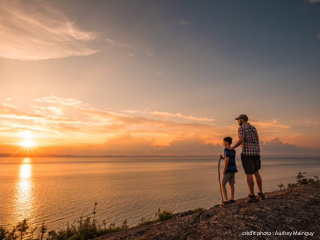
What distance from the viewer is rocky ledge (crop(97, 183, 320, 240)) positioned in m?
4.87

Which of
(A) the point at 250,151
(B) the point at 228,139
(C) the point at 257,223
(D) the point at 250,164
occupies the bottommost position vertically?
(C) the point at 257,223

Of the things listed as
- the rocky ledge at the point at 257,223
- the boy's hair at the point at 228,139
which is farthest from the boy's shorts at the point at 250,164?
the rocky ledge at the point at 257,223

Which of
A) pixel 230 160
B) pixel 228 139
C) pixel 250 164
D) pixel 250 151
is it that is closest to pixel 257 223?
pixel 250 164

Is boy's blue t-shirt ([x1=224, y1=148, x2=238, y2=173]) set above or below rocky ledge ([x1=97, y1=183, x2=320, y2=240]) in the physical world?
above

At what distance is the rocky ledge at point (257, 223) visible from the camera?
487cm

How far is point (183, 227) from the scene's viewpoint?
6023mm

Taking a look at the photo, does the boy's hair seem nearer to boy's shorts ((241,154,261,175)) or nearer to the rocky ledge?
boy's shorts ((241,154,261,175))

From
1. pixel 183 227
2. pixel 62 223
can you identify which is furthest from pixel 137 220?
pixel 183 227

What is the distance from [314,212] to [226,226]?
2.93 m

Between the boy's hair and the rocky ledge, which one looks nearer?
the rocky ledge

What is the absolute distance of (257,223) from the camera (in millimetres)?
5184

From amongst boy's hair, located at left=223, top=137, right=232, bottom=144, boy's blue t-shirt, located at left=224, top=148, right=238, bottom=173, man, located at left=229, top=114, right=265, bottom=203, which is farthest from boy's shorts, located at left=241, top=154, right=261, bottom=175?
boy's hair, located at left=223, top=137, right=232, bottom=144

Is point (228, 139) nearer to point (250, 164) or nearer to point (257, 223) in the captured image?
point (250, 164)

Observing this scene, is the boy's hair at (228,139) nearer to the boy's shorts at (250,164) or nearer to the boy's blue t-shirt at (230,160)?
the boy's blue t-shirt at (230,160)
